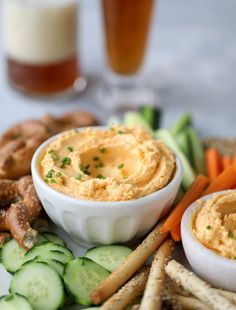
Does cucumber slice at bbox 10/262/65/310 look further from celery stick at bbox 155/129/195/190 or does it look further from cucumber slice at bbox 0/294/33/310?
celery stick at bbox 155/129/195/190

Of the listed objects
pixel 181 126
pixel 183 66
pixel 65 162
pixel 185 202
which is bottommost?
pixel 183 66

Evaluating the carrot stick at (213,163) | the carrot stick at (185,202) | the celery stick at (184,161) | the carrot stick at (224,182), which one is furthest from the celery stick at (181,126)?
the carrot stick at (185,202)

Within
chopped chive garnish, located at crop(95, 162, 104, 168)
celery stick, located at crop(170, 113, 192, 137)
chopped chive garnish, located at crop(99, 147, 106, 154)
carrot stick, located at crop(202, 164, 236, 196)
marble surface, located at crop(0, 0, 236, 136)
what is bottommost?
marble surface, located at crop(0, 0, 236, 136)

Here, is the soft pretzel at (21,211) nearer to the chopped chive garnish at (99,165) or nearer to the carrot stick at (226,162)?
the chopped chive garnish at (99,165)

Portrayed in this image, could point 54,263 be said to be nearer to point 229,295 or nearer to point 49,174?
point 49,174

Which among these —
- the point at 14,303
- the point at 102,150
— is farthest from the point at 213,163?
the point at 14,303

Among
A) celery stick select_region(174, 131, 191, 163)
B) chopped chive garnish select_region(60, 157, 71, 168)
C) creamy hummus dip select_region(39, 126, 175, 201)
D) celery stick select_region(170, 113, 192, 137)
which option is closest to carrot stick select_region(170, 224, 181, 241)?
creamy hummus dip select_region(39, 126, 175, 201)
